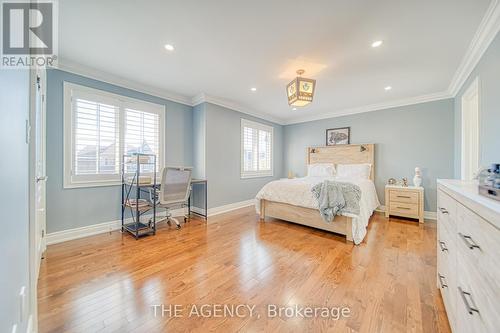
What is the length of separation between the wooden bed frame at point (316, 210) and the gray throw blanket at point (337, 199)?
6.3 inches

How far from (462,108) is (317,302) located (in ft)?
12.7

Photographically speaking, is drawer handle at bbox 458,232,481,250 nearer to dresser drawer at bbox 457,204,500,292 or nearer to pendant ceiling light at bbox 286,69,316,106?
dresser drawer at bbox 457,204,500,292

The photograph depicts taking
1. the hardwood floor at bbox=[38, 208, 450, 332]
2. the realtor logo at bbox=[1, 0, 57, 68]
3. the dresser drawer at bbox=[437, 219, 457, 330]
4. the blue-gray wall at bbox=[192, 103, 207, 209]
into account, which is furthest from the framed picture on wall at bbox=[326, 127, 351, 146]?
the realtor logo at bbox=[1, 0, 57, 68]

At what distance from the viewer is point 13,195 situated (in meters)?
0.85

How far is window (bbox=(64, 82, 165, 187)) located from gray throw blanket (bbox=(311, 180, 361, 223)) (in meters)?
3.17

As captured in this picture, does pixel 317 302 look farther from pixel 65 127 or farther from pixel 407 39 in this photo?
pixel 65 127

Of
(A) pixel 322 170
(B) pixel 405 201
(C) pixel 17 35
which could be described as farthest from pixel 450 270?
(A) pixel 322 170

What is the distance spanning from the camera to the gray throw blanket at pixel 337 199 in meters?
2.68

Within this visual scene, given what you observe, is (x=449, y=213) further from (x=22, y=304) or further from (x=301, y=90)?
(x=22, y=304)

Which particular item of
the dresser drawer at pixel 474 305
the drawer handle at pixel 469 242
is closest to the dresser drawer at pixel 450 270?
the dresser drawer at pixel 474 305

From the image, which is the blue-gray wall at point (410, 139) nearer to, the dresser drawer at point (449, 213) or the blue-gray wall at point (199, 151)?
the dresser drawer at point (449, 213)

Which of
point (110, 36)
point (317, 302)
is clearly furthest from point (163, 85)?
point (317, 302)

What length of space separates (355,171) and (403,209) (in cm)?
112

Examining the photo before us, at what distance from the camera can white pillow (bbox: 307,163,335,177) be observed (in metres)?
4.71
